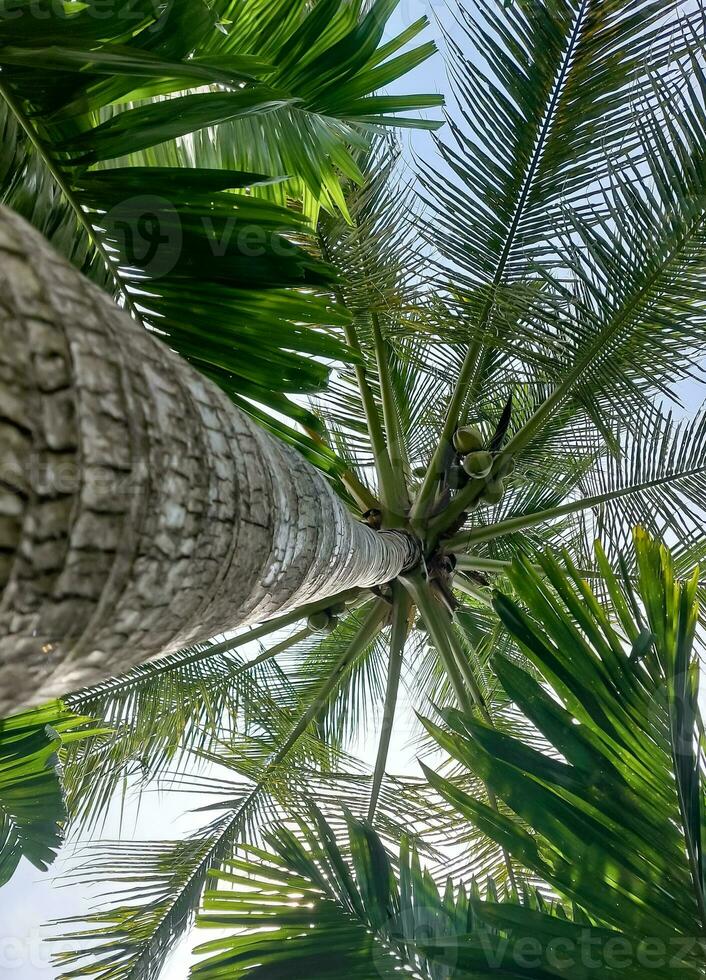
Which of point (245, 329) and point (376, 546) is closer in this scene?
point (245, 329)

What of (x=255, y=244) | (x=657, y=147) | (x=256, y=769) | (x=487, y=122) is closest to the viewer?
(x=255, y=244)

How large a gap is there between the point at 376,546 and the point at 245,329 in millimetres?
867

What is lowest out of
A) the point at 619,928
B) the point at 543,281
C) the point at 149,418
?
the point at 619,928

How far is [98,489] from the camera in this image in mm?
565

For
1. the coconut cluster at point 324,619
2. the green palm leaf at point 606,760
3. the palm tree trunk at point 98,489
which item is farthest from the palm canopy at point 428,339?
the palm tree trunk at point 98,489

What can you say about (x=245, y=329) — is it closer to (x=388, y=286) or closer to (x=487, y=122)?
(x=388, y=286)

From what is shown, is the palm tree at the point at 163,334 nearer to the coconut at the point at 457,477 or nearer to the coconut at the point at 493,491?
the coconut at the point at 457,477

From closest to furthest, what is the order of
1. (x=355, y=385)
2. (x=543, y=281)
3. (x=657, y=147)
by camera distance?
(x=657, y=147) < (x=543, y=281) < (x=355, y=385)

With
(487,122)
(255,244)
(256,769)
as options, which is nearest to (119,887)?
(256,769)

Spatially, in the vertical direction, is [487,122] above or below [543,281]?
above

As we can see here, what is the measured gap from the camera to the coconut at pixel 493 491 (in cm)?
282

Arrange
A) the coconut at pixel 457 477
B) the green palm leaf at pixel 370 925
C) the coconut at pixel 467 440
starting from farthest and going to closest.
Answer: the coconut at pixel 457 477, the coconut at pixel 467 440, the green palm leaf at pixel 370 925

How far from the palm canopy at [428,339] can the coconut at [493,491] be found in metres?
0.02

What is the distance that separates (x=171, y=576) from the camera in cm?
74
